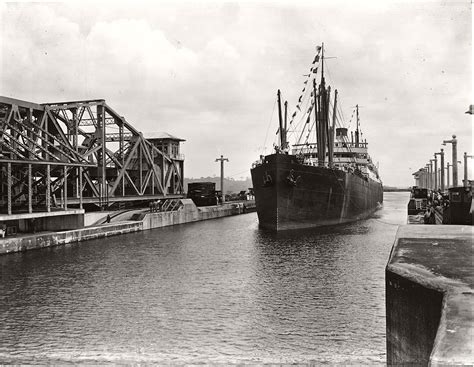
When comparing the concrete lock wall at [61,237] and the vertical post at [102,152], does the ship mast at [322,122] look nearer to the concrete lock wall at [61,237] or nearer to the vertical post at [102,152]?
the concrete lock wall at [61,237]

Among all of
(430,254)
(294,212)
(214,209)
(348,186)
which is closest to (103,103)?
(214,209)

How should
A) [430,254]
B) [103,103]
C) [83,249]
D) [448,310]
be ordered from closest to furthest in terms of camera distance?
1. [448,310]
2. [430,254]
3. [83,249]
4. [103,103]

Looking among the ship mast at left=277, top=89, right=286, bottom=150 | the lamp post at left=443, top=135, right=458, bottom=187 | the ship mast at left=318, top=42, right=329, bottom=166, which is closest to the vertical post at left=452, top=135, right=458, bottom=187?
the lamp post at left=443, top=135, right=458, bottom=187

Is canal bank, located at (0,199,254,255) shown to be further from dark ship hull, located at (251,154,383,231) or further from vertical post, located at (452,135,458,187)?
vertical post, located at (452,135,458,187)

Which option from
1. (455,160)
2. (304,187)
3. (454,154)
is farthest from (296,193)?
(455,160)

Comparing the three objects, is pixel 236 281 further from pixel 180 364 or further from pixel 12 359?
pixel 12 359

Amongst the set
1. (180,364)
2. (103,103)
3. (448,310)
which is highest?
(103,103)
